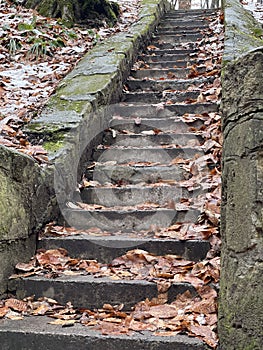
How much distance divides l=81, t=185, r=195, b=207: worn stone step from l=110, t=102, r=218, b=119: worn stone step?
1162 millimetres

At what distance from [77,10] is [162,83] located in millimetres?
3881

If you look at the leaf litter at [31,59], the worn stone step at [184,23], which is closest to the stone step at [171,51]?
the leaf litter at [31,59]

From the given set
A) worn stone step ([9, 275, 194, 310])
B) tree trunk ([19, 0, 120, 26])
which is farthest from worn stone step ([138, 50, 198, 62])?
worn stone step ([9, 275, 194, 310])

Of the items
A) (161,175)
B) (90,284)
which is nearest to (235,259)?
(90,284)

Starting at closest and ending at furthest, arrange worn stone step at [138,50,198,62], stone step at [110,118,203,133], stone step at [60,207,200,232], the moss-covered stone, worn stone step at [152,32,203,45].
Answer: stone step at [60,207,200,232] → stone step at [110,118,203,133] → the moss-covered stone → worn stone step at [138,50,198,62] → worn stone step at [152,32,203,45]

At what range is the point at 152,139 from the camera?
4.61 metres

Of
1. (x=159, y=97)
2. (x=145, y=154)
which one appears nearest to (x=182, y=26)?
(x=159, y=97)

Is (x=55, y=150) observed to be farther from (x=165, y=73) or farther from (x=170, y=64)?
(x=170, y=64)

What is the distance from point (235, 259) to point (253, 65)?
876 mm

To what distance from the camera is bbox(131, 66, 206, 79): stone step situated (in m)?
6.09

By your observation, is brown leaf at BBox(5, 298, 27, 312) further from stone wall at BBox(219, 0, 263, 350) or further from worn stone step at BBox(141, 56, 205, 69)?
worn stone step at BBox(141, 56, 205, 69)

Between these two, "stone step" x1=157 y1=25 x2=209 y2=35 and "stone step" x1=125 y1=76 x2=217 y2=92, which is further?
"stone step" x1=157 y1=25 x2=209 y2=35

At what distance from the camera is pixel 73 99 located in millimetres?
4527

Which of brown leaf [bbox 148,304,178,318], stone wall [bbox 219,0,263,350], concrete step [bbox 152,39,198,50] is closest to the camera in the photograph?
stone wall [bbox 219,0,263,350]
